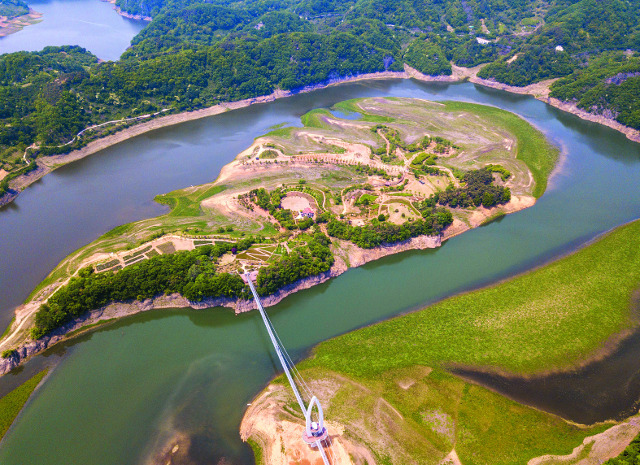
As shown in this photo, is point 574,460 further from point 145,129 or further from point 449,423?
point 145,129

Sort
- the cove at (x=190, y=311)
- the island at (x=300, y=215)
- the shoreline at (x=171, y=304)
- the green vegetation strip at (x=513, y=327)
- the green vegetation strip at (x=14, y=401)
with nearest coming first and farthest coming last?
the cove at (x=190, y=311) → the green vegetation strip at (x=14, y=401) → the green vegetation strip at (x=513, y=327) → the shoreline at (x=171, y=304) → the island at (x=300, y=215)

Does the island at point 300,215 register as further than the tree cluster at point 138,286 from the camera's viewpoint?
Yes

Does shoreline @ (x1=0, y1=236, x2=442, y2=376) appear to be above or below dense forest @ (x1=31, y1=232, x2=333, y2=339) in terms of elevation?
below

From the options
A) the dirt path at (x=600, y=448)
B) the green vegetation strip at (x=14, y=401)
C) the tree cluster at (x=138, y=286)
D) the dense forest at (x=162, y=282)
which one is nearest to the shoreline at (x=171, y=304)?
the dense forest at (x=162, y=282)

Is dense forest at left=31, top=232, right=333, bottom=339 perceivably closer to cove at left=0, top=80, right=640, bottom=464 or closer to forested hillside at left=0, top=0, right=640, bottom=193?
cove at left=0, top=80, right=640, bottom=464

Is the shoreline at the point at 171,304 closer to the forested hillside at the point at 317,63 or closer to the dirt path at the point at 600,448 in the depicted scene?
the dirt path at the point at 600,448

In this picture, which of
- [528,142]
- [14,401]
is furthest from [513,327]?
[528,142]

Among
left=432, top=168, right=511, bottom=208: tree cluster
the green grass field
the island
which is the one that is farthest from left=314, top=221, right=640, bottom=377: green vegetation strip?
Result: left=432, top=168, right=511, bottom=208: tree cluster

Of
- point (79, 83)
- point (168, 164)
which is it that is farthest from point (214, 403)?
point (79, 83)
